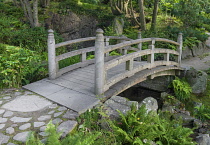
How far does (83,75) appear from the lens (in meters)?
6.07

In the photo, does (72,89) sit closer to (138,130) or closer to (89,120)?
(89,120)

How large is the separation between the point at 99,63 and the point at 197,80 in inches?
223

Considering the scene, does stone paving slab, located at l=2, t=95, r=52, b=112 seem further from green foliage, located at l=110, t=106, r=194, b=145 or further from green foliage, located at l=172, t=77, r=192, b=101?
green foliage, located at l=172, t=77, r=192, b=101

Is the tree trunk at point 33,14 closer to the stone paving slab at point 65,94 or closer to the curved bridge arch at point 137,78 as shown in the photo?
the stone paving slab at point 65,94

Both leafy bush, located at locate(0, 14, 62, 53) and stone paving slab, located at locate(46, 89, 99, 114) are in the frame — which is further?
leafy bush, located at locate(0, 14, 62, 53)

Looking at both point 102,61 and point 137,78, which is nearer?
point 102,61

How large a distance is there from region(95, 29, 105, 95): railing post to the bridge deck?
0.24 metres

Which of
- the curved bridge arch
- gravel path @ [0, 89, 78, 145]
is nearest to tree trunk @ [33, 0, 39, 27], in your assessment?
gravel path @ [0, 89, 78, 145]

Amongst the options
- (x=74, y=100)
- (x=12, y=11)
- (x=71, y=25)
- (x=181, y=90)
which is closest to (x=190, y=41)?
(x=181, y=90)

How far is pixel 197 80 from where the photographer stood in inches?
332

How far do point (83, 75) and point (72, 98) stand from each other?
167cm

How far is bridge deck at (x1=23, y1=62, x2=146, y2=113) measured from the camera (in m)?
4.25

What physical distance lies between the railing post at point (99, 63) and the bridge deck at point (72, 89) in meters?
0.24

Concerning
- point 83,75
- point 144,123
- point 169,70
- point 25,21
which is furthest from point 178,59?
point 25,21
